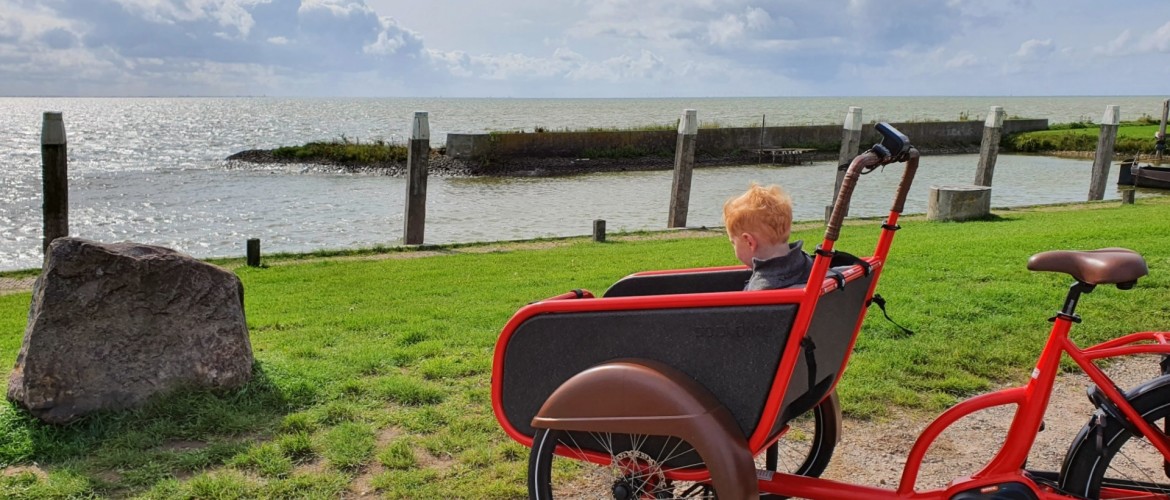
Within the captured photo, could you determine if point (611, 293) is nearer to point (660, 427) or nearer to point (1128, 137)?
point (660, 427)

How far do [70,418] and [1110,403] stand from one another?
4564mm

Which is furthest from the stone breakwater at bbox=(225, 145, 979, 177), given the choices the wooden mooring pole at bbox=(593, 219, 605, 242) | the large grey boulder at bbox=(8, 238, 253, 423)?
the large grey boulder at bbox=(8, 238, 253, 423)

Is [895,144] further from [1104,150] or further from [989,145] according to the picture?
[1104,150]

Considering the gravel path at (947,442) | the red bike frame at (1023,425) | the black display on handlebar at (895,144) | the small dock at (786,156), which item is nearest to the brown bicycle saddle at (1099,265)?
the red bike frame at (1023,425)

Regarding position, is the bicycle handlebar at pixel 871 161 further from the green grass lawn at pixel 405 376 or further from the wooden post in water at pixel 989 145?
the wooden post in water at pixel 989 145

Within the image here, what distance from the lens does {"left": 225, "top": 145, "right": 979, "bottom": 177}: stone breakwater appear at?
131 feet

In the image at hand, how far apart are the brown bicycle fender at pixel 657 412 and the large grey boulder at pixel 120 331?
8.80ft

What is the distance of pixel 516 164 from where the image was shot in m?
40.8

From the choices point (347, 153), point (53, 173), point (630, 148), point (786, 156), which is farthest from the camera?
point (630, 148)

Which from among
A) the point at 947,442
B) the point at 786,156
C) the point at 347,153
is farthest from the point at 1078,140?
the point at 947,442

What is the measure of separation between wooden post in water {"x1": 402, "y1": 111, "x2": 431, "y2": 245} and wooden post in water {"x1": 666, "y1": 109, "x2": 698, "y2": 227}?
5436mm

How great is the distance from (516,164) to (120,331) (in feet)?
120

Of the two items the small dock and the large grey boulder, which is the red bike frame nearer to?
the large grey boulder

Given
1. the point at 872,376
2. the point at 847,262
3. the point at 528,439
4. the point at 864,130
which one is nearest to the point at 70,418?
the point at 528,439
